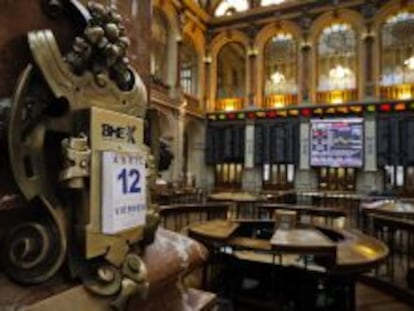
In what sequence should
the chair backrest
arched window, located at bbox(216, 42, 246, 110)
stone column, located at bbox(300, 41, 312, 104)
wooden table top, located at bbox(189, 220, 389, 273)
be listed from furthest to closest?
1. arched window, located at bbox(216, 42, 246, 110)
2. stone column, located at bbox(300, 41, 312, 104)
3. the chair backrest
4. wooden table top, located at bbox(189, 220, 389, 273)

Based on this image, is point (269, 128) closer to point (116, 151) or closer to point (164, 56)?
point (164, 56)

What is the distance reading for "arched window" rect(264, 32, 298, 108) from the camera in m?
15.8

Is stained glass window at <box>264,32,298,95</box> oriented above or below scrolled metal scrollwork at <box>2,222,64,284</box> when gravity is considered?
above

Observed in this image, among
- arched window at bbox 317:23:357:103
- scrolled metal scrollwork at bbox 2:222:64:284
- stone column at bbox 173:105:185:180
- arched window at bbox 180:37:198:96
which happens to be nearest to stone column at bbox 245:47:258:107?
arched window at bbox 180:37:198:96

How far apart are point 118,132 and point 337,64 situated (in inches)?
616

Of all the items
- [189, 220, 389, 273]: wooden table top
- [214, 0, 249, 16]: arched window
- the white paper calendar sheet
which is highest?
[214, 0, 249, 16]: arched window

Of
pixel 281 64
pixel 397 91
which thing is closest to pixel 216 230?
pixel 397 91

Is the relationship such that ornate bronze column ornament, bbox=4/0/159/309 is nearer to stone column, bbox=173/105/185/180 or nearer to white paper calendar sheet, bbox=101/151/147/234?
white paper calendar sheet, bbox=101/151/147/234

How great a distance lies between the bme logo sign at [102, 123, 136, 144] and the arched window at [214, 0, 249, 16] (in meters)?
17.6

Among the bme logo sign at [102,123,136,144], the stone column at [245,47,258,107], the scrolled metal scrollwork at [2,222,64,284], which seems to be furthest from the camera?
the stone column at [245,47,258,107]

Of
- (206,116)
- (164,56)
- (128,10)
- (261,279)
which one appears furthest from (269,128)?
(128,10)

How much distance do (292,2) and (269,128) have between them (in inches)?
209

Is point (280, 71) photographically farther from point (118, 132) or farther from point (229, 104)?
point (118, 132)

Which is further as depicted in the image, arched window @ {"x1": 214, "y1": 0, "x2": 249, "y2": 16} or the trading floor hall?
arched window @ {"x1": 214, "y1": 0, "x2": 249, "y2": 16}
